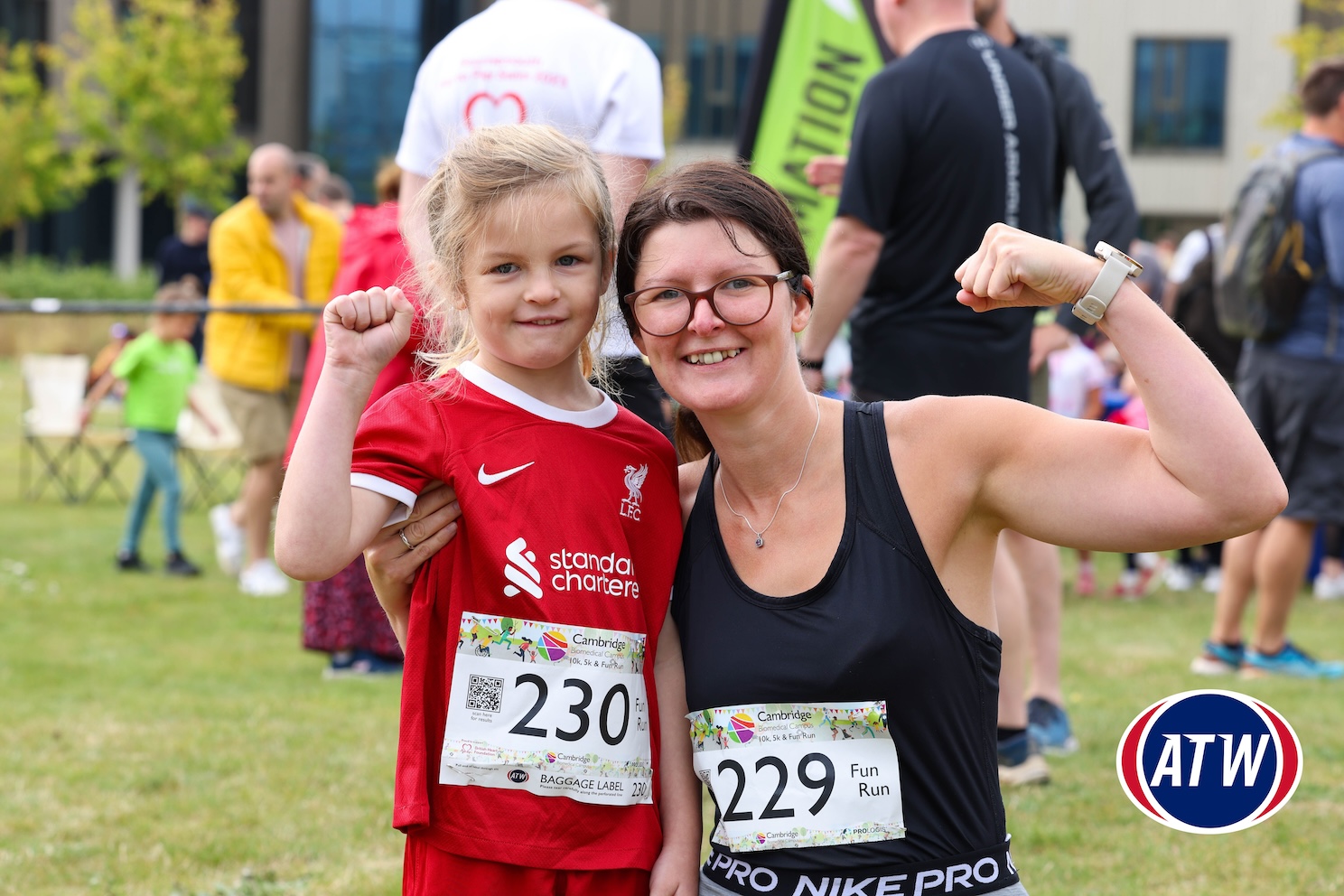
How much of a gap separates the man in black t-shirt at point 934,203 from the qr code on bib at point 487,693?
2.06 metres

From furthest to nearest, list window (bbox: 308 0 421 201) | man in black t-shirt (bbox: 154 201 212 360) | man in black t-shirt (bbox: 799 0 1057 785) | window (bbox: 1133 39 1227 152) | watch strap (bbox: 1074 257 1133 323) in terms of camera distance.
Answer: window (bbox: 308 0 421 201)
window (bbox: 1133 39 1227 152)
man in black t-shirt (bbox: 154 201 212 360)
man in black t-shirt (bbox: 799 0 1057 785)
watch strap (bbox: 1074 257 1133 323)

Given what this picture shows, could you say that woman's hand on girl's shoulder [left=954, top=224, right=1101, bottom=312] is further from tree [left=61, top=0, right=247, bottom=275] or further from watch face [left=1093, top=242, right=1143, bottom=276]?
tree [left=61, top=0, right=247, bottom=275]

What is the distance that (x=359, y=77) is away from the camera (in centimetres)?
3506

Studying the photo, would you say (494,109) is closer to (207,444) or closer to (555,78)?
(555,78)

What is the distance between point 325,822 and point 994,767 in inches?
87.2

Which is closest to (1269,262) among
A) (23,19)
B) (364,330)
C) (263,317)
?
(364,330)

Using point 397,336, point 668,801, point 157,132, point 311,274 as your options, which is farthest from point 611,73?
point 157,132

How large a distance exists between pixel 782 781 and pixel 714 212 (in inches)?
31.0

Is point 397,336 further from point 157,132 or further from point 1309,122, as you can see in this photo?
point 157,132

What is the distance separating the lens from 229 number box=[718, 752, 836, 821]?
74.5 inches

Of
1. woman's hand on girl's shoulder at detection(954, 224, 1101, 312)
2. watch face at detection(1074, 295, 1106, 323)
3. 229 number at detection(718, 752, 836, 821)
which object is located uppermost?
woman's hand on girl's shoulder at detection(954, 224, 1101, 312)

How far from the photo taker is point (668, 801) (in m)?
2.02

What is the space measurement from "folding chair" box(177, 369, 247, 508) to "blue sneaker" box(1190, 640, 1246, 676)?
24.8 ft

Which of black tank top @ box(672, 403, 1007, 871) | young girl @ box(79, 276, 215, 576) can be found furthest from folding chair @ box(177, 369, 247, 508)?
black tank top @ box(672, 403, 1007, 871)
